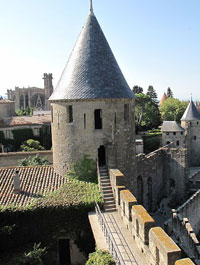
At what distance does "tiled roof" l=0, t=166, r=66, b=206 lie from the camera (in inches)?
534

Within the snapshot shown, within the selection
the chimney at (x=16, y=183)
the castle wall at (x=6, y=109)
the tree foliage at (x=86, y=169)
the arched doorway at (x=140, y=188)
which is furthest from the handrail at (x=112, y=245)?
the castle wall at (x=6, y=109)

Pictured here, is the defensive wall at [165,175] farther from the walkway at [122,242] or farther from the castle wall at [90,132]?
the walkway at [122,242]

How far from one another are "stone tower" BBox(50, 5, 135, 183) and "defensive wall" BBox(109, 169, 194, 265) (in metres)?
2.58

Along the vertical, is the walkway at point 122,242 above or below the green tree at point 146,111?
below

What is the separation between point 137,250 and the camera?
9.84 metres

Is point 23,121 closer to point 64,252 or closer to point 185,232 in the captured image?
point 185,232

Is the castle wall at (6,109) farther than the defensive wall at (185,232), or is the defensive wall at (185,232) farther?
the castle wall at (6,109)

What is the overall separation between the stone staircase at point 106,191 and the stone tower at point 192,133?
3789cm

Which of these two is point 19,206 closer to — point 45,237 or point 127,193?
point 45,237

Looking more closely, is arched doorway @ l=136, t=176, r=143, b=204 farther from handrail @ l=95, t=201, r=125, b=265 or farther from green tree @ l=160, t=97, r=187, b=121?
green tree @ l=160, t=97, r=187, b=121

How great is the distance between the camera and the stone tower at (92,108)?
48.8 feet

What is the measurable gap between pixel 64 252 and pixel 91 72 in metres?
9.27

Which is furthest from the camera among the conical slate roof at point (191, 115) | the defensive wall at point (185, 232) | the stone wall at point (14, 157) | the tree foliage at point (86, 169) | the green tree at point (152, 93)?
the green tree at point (152, 93)

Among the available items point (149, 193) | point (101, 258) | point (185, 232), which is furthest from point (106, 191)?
point (149, 193)
